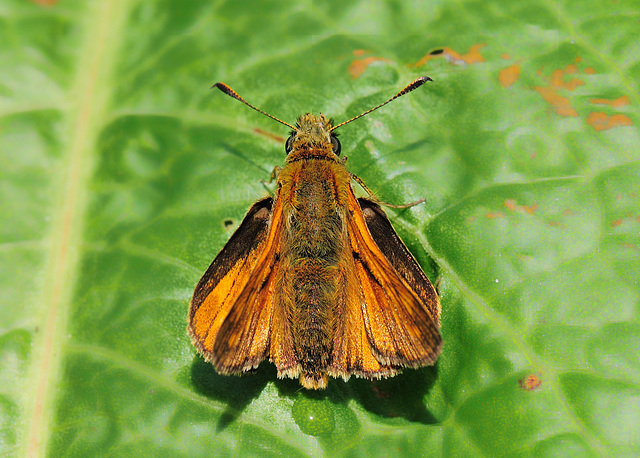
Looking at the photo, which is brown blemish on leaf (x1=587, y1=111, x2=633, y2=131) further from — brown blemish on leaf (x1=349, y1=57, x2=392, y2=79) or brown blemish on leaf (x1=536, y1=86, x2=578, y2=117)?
brown blemish on leaf (x1=349, y1=57, x2=392, y2=79)

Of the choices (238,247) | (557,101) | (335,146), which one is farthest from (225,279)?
(557,101)

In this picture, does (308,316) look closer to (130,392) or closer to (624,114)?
(130,392)

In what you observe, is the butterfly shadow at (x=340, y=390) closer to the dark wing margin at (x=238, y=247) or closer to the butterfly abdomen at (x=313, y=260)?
the butterfly abdomen at (x=313, y=260)

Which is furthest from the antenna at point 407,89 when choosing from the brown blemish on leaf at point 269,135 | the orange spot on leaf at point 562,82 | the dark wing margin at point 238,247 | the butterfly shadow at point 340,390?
the butterfly shadow at point 340,390

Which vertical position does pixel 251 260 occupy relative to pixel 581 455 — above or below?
above

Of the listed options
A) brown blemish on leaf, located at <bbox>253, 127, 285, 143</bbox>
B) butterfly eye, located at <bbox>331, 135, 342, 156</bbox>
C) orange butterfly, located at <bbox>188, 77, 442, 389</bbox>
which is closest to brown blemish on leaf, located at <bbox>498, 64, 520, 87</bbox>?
butterfly eye, located at <bbox>331, 135, 342, 156</bbox>

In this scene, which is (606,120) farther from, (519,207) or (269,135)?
(269,135)

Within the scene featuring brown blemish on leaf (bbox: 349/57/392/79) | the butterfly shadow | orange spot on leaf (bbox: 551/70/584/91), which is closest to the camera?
the butterfly shadow

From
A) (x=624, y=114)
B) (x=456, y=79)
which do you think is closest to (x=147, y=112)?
(x=456, y=79)
